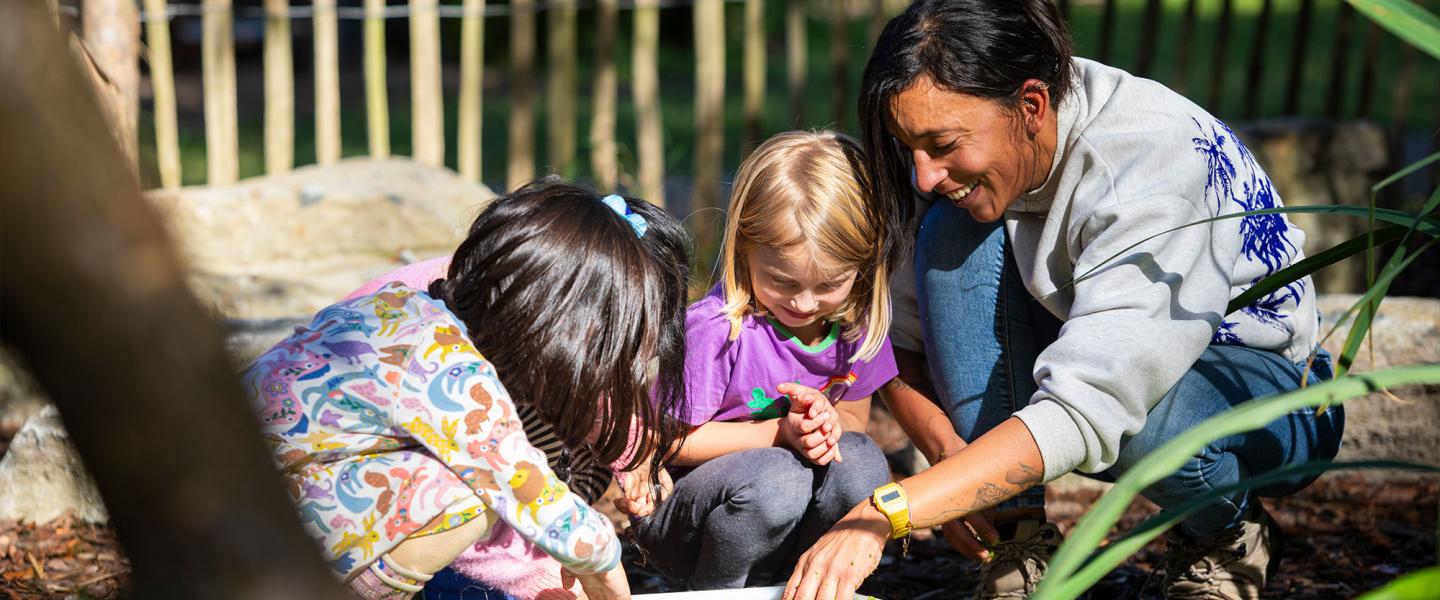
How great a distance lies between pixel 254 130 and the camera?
26.4ft

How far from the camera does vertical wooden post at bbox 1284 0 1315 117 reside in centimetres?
479

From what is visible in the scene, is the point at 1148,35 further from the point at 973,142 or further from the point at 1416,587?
the point at 1416,587

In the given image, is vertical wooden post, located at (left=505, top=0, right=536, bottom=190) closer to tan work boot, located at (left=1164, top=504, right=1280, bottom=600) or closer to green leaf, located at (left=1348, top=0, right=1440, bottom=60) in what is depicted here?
tan work boot, located at (left=1164, top=504, right=1280, bottom=600)

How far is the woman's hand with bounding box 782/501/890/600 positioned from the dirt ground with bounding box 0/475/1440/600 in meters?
0.70

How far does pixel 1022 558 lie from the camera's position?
2203mm

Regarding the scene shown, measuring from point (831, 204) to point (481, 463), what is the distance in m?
0.74

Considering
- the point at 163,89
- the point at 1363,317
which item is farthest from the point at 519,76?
the point at 1363,317

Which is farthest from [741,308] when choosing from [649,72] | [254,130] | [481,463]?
[254,130]

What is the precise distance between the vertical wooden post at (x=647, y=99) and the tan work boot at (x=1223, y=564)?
2615 mm

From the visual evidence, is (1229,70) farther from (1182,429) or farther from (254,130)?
(1182,429)

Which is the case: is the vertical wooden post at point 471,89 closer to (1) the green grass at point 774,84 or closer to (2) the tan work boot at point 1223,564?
A: (1) the green grass at point 774,84

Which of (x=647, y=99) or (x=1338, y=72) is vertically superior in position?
(x=1338, y=72)

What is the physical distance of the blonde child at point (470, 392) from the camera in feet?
5.35

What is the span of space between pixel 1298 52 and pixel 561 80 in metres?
2.73
